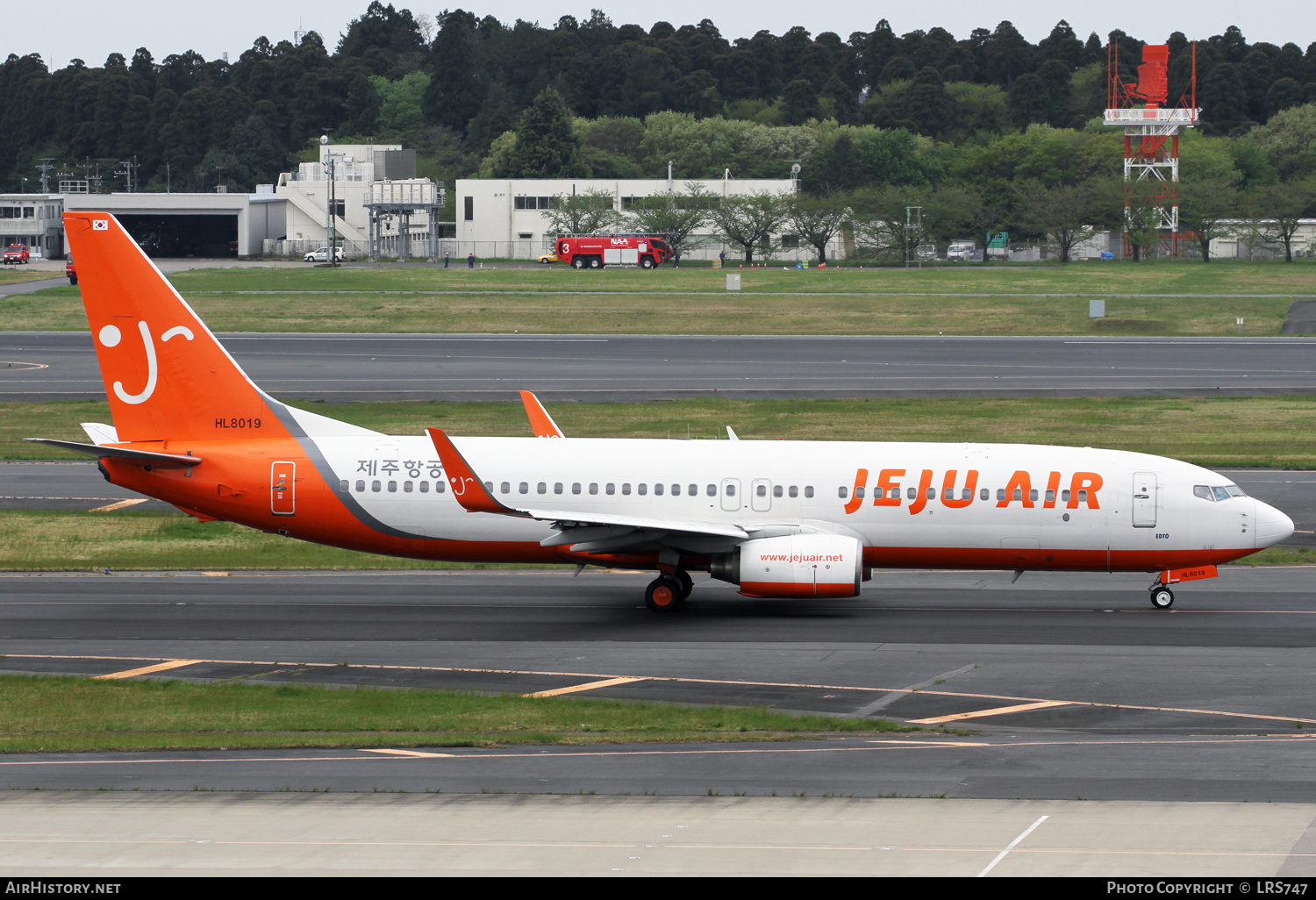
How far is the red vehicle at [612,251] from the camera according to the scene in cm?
15050

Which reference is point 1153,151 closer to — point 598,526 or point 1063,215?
point 1063,215

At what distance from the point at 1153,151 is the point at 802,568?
152 m

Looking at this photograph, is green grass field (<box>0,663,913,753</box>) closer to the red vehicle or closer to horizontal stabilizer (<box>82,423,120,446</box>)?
horizontal stabilizer (<box>82,423,120,446</box>)

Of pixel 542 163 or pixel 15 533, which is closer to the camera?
pixel 15 533

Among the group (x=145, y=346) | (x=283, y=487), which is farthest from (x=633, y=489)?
(x=145, y=346)

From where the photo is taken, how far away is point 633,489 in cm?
3275

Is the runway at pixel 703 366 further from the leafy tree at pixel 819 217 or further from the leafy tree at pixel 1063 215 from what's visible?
the leafy tree at pixel 819 217

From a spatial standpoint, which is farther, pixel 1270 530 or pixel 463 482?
pixel 1270 530

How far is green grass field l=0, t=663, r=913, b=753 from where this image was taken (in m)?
21.8

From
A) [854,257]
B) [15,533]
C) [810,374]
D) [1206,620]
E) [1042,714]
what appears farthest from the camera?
[854,257]

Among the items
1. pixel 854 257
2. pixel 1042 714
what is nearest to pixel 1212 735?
pixel 1042 714

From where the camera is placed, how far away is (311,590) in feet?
114

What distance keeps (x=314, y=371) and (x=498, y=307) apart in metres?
32.4

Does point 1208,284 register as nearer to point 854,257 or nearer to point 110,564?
point 854,257
